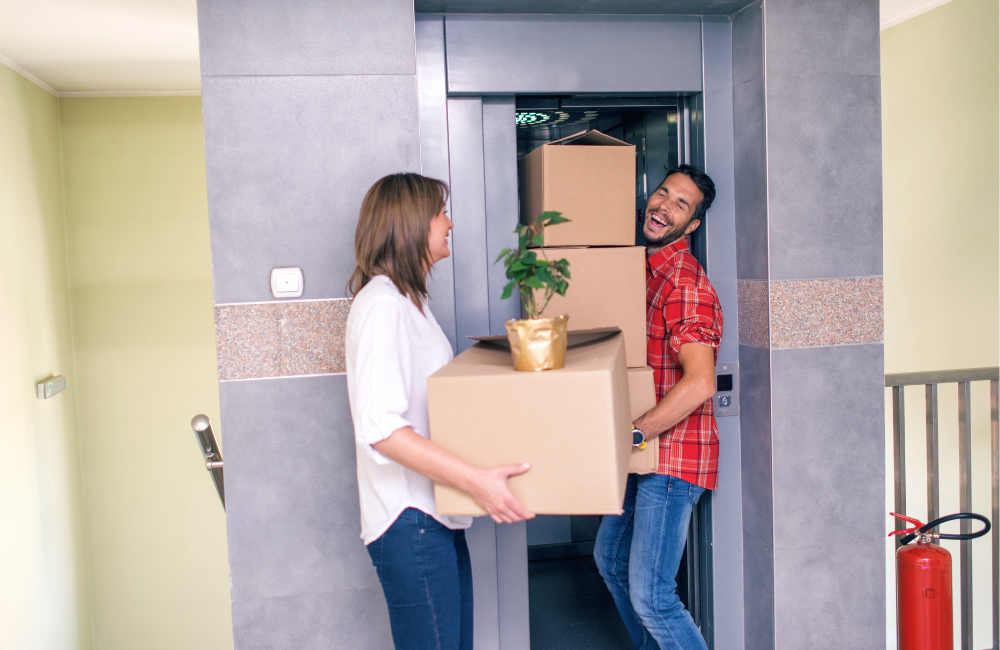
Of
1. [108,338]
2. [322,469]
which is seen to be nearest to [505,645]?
[322,469]

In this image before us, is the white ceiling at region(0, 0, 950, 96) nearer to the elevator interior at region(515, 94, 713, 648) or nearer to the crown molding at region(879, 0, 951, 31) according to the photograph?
the crown molding at region(879, 0, 951, 31)

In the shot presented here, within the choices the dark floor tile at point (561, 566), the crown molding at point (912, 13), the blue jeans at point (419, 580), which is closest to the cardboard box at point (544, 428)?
the blue jeans at point (419, 580)

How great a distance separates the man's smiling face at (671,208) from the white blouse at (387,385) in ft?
2.89

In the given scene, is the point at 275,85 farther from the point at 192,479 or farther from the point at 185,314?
the point at 192,479

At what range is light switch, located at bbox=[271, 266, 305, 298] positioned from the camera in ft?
5.78

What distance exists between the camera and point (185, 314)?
4.26 metres

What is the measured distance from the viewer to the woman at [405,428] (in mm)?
1202

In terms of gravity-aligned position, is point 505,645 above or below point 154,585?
above

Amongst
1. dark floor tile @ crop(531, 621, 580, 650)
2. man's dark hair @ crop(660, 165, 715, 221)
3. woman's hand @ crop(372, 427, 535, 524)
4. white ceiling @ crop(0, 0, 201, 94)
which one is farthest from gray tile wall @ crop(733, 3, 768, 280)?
white ceiling @ crop(0, 0, 201, 94)

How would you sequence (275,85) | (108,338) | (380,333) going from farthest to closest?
1. (108,338)
2. (275,85)
3. (380,333)

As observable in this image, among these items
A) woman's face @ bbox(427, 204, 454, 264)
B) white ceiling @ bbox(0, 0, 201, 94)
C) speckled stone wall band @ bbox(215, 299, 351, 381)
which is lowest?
speckled stone wall band @ bbox(215, 299, 351, 381)

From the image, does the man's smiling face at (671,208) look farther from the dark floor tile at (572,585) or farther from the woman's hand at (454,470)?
the dark floor tile at (572,585)

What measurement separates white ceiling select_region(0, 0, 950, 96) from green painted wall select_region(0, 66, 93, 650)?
215 millimetres

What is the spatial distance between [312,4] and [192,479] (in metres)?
3.43
